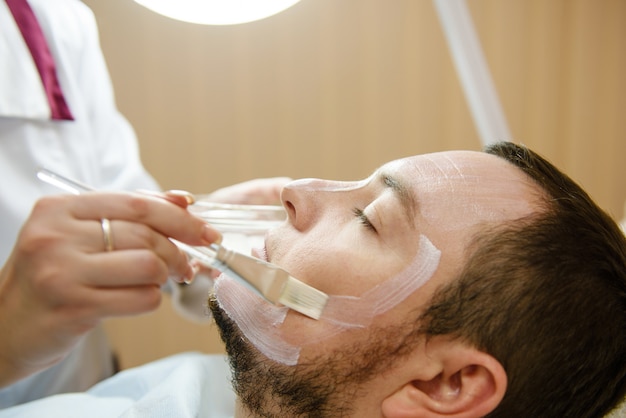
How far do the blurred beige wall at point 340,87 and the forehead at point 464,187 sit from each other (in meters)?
0.92

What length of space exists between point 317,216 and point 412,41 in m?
1.11

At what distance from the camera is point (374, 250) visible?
0.80m

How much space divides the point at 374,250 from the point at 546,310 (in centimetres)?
26

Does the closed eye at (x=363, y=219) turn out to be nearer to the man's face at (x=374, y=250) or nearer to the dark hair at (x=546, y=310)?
the man's face at (x=374, y=250)

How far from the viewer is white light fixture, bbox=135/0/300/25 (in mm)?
940

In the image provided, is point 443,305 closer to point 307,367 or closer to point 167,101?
point 307,367

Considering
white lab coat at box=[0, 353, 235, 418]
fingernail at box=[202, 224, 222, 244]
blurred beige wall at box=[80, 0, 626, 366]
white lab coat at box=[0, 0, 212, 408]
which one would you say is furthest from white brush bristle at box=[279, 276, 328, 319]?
blurred beige wall at box=[80, 0, 626, 366]

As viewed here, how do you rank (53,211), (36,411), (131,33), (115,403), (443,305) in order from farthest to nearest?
(131,33) → (115,403) → (36,411) → (443,305) → (53,211)

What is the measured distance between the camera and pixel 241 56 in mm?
1727

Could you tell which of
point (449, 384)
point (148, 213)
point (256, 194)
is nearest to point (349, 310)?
Answer: point (449, 384)

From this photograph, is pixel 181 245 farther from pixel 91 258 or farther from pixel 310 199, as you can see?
pixel 310 199

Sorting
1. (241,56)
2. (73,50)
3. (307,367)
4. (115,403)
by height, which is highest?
(73,50)

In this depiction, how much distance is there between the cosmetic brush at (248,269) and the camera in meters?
0.66

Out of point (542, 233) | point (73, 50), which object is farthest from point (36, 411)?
point (542, 233)
